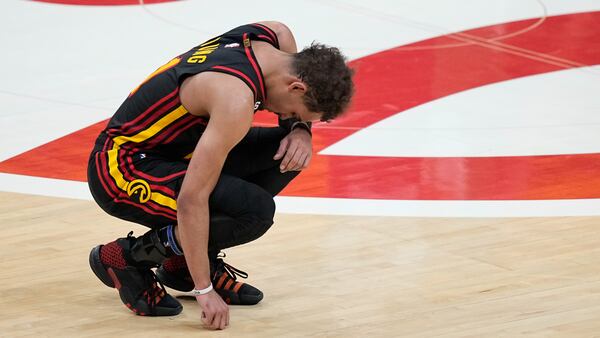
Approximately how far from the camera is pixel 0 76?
6.89m

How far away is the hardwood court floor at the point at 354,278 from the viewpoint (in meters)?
3.79

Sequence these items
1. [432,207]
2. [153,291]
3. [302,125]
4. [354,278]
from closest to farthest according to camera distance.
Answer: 1. [153,291]
2. [302,125]
3. [354,278]
4. [432,207]

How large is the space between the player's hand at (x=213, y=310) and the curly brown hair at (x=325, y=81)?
24.6 inches

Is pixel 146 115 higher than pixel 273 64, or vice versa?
pixel 273 64

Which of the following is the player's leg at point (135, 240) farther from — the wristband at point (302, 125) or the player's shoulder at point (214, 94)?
the wristband at point (302, 125)

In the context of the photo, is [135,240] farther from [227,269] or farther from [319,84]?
[319,84]

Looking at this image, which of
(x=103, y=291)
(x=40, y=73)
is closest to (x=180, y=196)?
(x=103, y=291)

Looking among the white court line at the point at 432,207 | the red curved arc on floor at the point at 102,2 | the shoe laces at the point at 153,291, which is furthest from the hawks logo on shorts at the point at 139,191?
the red curved arc on floor at the point at 102,2

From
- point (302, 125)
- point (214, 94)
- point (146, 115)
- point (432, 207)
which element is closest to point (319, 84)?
point (214, 94)

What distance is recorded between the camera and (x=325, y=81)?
11.9 ft

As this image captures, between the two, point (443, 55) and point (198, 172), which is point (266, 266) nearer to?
point (198, 172)

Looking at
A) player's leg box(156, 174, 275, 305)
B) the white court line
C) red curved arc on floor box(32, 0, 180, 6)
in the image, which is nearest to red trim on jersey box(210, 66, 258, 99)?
player's leg box(156, 174, 275, 305)

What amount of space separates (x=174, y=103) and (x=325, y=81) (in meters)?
0.48

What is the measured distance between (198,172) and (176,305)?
568 mm
